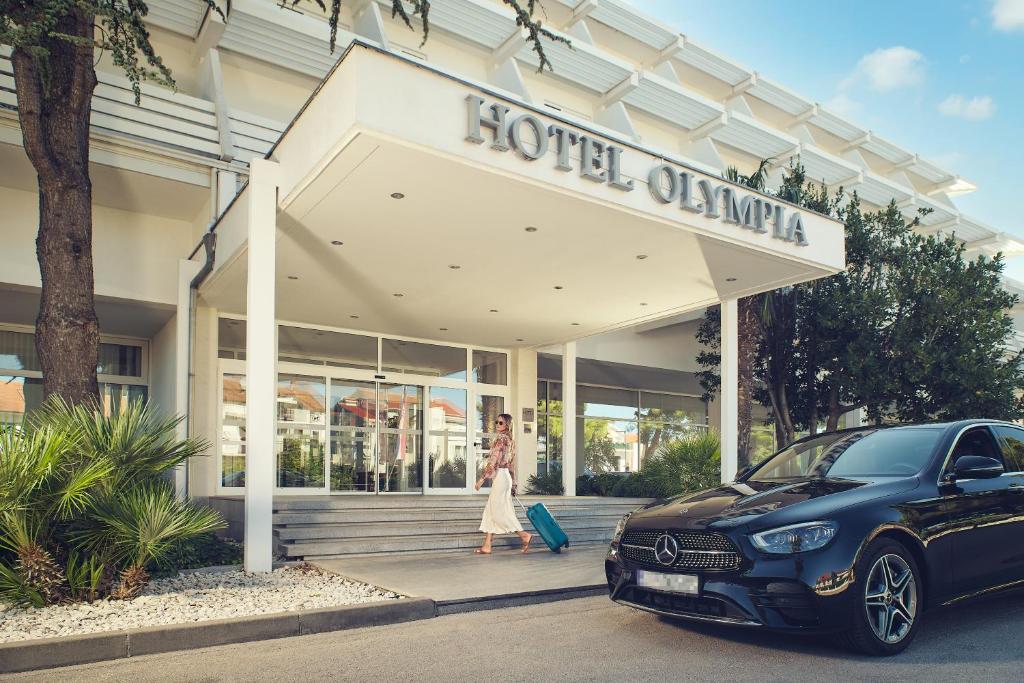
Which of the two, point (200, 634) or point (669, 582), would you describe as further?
point (200, 634)

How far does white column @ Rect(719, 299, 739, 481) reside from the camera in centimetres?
1352

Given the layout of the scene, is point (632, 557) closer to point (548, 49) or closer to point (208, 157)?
point (208, 157)

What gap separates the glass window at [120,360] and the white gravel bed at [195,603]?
881 centimetres

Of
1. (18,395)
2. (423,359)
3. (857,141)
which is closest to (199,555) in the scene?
(18,395)

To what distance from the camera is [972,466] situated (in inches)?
225

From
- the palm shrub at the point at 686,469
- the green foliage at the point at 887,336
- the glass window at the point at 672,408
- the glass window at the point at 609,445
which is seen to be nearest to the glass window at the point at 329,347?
the palm shrub at the point at 686,469

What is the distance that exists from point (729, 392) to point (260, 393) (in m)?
8.02

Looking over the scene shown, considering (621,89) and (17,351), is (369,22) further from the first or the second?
(17,351)

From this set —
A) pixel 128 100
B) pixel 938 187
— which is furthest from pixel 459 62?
pixel 938 187

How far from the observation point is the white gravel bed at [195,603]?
5738mm

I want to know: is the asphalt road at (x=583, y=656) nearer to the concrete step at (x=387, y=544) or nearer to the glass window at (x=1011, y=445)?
the glass window at (x=1011, y=445)

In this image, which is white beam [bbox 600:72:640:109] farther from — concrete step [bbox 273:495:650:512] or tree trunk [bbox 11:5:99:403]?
tree trunk [bbox 11:5:99:403]

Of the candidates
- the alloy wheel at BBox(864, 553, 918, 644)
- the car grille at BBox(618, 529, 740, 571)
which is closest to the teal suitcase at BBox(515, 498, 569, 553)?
the car grille at BBox(618, 529, 740, 571)

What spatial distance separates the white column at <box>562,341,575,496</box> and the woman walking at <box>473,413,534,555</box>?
7300mm
